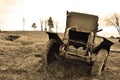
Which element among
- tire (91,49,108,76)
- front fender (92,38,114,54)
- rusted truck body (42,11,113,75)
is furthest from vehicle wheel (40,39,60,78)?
tire (91,49,108,76)

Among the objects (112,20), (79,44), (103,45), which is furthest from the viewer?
(112,20)

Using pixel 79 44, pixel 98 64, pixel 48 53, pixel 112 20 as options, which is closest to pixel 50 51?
pixel 48 53

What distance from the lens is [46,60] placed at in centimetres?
1385

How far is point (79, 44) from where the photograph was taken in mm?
15602

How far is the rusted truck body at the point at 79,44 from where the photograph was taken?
13.5m

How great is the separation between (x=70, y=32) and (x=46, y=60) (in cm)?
245

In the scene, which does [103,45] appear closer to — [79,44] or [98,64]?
[98,64]

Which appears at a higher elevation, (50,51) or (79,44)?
(79,44)

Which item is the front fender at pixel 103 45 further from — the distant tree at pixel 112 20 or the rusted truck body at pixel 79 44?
the distant tree at pixel 112 20

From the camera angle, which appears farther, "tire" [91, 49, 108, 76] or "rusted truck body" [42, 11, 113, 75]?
"rusted truck body" [42, 11, 113, 75]

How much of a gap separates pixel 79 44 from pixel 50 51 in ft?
6.40

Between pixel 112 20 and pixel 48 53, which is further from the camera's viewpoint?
pixel 112 20

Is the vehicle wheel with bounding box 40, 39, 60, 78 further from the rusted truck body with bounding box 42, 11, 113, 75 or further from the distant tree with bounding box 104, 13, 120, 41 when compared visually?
the distant tree with bounding box 104, 13, 120, 41

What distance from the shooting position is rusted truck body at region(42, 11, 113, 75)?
13523mm
